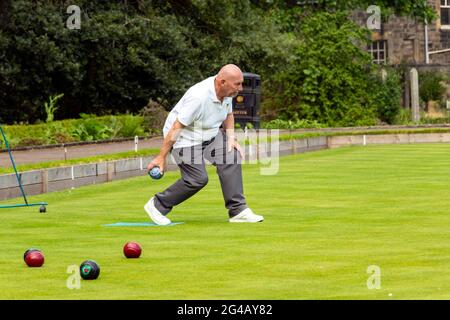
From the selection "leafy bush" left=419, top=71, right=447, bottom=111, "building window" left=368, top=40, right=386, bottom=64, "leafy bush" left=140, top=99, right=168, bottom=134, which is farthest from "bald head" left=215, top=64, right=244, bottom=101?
"building window" left=368, top=40, right=386, bottom=64

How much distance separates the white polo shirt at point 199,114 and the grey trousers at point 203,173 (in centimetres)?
9

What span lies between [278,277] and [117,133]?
20.9 metres

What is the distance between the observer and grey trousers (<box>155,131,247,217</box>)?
12.6 meters

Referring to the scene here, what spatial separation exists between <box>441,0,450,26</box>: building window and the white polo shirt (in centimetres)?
4022

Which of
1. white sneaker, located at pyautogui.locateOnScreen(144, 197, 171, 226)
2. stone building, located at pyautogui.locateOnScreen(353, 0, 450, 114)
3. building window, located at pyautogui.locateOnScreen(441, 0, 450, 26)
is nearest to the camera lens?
white sneaker, located at pyautogui.locateOnScreen(144, 197, 171, 226)

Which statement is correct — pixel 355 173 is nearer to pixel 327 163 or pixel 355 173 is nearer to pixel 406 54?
pixel 327 163

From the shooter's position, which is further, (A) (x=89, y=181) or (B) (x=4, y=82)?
(B) (x=4, y=82)

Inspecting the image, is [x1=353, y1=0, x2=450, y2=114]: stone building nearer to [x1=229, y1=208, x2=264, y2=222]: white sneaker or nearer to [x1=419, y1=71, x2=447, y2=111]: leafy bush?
[x1=419, y1=71, x2=447, y2=111]: leafy bush

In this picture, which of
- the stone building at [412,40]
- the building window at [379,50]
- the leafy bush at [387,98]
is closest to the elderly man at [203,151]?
the leafy bush at [387,98]

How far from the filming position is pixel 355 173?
790 inches

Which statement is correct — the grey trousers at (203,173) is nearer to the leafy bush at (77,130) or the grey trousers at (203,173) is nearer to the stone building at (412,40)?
the leafy bush at (77,130)

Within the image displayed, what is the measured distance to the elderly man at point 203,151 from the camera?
1252 cm

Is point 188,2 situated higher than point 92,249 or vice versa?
point 188,2
